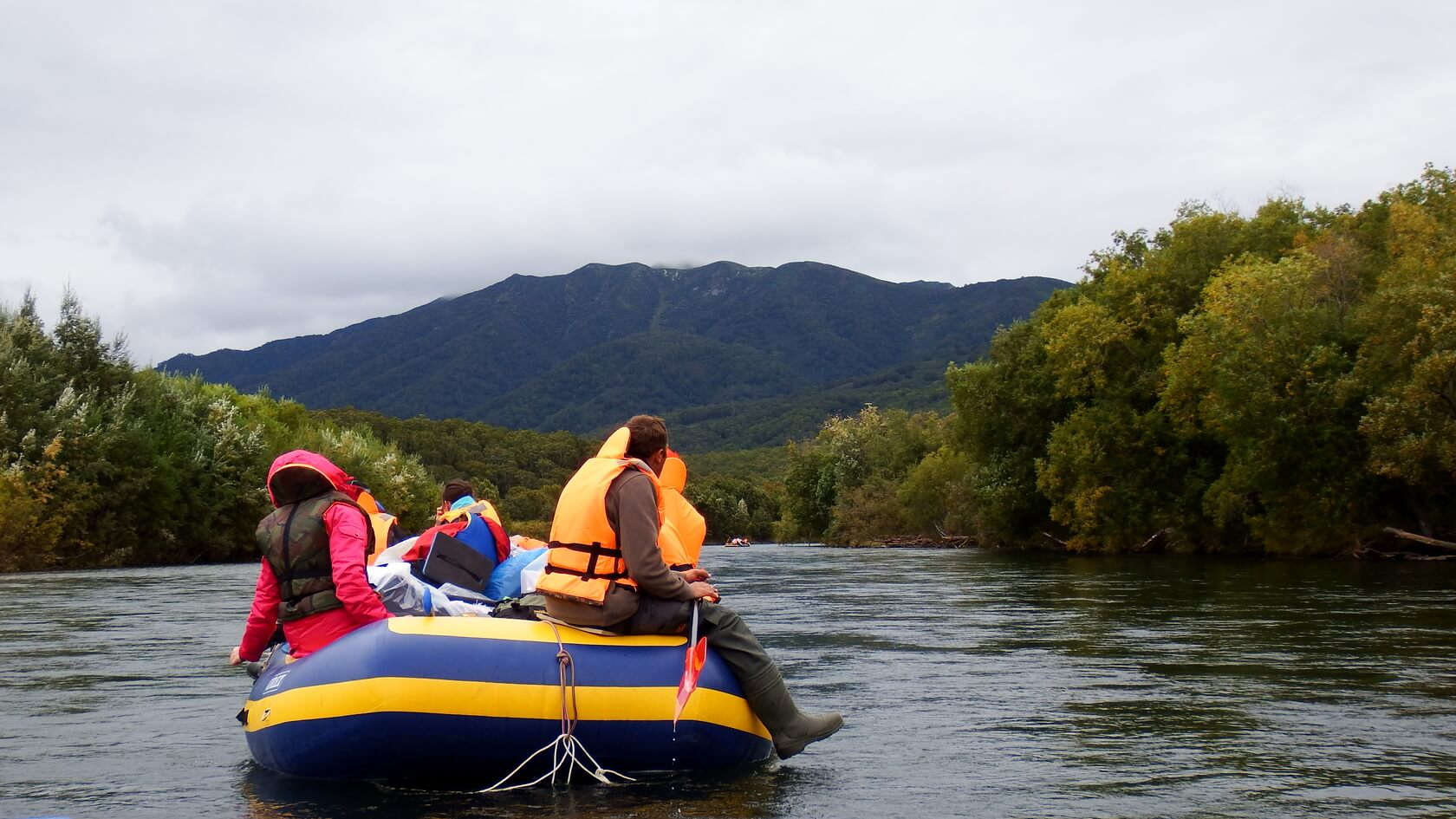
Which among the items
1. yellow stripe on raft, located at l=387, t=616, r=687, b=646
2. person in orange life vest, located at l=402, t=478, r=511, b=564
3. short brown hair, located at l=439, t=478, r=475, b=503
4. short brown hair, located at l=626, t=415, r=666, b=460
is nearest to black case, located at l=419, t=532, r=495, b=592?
person in orange life vest, located at l=402, t=478, r=511, b=564

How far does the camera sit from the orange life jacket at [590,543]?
772cm

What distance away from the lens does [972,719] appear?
970cm

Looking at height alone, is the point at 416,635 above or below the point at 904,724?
above

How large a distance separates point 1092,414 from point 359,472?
1337 inches

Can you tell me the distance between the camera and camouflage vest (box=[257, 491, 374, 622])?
7895mm

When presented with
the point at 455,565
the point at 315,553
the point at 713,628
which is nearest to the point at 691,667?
the point at 713,628

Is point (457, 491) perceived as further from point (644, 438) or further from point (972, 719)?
point (972, 719)

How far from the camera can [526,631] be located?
764 cm

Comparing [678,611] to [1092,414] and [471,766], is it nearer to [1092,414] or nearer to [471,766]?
[471,766]

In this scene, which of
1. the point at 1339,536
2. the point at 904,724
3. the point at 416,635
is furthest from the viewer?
the point at 1339,536

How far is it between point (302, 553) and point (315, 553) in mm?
76

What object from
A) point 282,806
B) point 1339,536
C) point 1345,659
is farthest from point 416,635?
point 1339,536

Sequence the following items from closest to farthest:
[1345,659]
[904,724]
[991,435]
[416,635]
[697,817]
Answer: [697,817]
[416,635]
[904,724]
[1345,659]
[991,435]

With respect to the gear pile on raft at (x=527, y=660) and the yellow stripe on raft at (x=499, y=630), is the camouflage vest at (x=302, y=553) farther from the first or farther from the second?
the yellow stripe on raft at (x=499, y=630)
